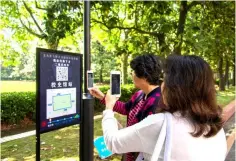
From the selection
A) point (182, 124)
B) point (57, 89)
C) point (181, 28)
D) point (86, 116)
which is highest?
point (181, 28)

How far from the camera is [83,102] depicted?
3027mm

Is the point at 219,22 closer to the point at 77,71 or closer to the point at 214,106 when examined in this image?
the point at 77,71

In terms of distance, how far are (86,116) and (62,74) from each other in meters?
0.62

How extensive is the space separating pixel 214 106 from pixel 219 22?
861cm

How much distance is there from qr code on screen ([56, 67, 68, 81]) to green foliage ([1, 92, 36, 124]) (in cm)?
620

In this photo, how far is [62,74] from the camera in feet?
8.80

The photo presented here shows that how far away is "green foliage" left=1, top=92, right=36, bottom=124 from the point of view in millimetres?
8305

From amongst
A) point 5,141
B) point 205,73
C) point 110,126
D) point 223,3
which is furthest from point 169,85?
point 223,3

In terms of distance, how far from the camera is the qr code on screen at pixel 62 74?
262cm

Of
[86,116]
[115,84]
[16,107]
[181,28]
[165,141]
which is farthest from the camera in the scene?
[16,107]

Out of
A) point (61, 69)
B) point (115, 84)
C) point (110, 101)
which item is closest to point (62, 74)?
point (61, 69)

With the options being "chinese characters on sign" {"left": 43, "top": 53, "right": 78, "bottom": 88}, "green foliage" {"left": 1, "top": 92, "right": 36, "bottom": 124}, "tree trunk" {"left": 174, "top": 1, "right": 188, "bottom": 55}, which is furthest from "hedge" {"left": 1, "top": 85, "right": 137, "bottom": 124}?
"chinese characters on sign" {"left": 43, "top": 53, "right": 78, "bottom": 88}

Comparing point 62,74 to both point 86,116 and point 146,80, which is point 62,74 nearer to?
point 86,116

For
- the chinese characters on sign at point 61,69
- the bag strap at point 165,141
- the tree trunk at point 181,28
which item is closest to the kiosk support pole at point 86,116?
the chinese characters on sign at point 61,69
